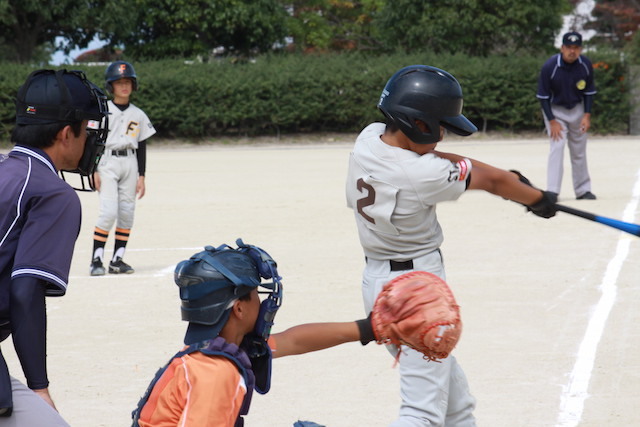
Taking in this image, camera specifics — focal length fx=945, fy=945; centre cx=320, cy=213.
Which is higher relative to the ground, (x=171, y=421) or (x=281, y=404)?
(x=171, y=421)

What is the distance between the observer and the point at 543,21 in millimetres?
36625

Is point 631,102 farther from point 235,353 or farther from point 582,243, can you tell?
point 235,353

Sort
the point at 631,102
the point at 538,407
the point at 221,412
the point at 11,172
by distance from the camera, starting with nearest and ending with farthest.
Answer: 1. the point at 221,412
2. the point at 11,172
3. the point at 538,407
4. the point at 631,102

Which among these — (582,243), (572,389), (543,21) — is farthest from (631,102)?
(572,389)

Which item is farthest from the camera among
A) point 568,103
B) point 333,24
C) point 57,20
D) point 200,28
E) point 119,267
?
point 333,24

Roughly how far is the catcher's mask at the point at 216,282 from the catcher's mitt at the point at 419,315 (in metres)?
0.40

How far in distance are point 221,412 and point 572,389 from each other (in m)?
3.54

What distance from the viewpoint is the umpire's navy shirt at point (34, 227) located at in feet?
10.4

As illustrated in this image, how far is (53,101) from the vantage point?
132 inches

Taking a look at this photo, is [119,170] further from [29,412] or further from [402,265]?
[29,412]

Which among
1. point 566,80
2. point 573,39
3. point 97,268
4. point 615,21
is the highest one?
point 573,39

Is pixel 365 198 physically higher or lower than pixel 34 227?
lower

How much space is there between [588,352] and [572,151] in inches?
313

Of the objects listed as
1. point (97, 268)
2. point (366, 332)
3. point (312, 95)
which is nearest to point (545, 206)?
point (366, 332)
